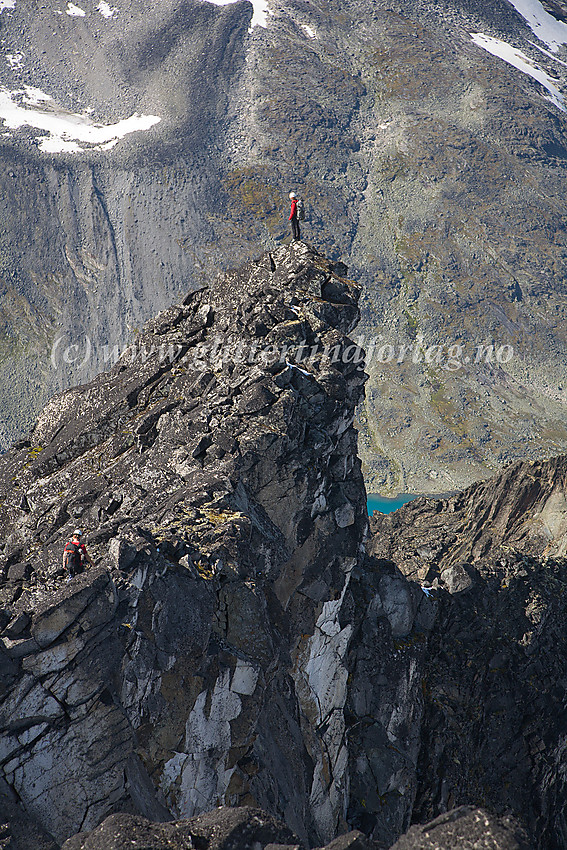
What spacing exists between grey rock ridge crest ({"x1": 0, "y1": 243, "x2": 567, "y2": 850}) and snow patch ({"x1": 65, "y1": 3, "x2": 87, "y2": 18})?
146 m

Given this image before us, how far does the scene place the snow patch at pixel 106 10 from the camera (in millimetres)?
145500

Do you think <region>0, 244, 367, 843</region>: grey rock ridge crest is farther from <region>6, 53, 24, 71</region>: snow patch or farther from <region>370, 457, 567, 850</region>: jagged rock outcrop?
<region>6, 53, 24, 71</region>: snow patch

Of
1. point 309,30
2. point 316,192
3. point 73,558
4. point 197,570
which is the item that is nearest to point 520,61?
point 309,30

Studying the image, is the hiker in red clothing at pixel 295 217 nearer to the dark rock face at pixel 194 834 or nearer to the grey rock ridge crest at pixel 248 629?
the grey rock ridge crest at pixel 248 629

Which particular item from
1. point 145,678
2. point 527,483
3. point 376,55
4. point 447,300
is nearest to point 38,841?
point 145,678

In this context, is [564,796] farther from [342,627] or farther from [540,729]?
[342,627]

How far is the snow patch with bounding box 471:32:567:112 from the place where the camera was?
147875 mm

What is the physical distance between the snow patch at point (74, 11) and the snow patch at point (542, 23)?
96026 millimetres

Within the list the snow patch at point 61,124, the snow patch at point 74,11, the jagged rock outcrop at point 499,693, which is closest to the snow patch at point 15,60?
the snow patch at point 61,124

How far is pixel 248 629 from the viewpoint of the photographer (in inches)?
803

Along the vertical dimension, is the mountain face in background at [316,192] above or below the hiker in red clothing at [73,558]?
below

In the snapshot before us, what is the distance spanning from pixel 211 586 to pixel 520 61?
165 m

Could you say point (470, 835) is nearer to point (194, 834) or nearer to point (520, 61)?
point (194, 834)

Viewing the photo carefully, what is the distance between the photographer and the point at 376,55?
148750 mm
